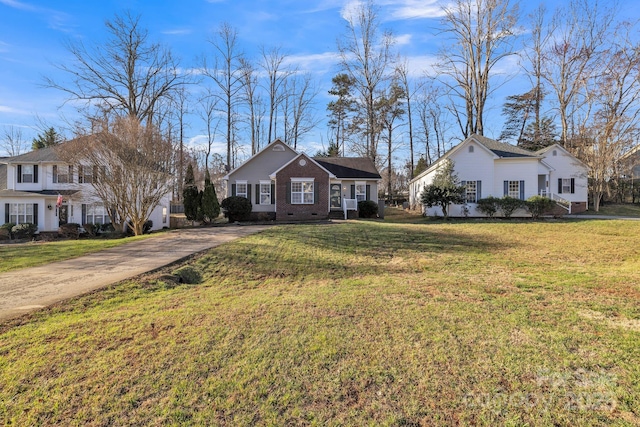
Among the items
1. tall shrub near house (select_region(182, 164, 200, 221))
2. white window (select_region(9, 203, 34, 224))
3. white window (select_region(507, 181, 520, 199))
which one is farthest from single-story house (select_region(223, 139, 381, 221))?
white window (select_region(9, 203, 34, 224))

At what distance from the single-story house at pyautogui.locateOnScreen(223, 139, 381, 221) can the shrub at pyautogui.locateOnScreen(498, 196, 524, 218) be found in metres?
8.67

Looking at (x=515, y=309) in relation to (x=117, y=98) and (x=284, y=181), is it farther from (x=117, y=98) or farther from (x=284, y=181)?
(x=117, y=98)

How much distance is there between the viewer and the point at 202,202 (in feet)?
69.8

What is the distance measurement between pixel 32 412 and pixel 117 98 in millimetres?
28569

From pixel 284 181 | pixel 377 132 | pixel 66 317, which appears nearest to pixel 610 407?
pixel 66 317

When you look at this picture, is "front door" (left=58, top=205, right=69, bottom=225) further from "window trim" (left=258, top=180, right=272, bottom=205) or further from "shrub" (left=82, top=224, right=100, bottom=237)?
"window trim" (left=258, top=180, right=272, bottom=205)

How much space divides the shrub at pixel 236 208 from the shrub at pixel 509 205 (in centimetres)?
1607

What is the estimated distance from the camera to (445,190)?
1930 centimetres

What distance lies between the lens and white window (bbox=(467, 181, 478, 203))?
21.8m

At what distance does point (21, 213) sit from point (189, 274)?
69.4ft

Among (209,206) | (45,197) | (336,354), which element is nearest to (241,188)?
(209,206)

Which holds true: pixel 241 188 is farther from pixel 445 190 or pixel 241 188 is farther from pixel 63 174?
pixel 445 190

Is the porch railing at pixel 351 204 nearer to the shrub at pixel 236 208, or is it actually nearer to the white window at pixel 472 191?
the shrub at pixel 236 208

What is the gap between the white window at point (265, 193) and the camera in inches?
941
